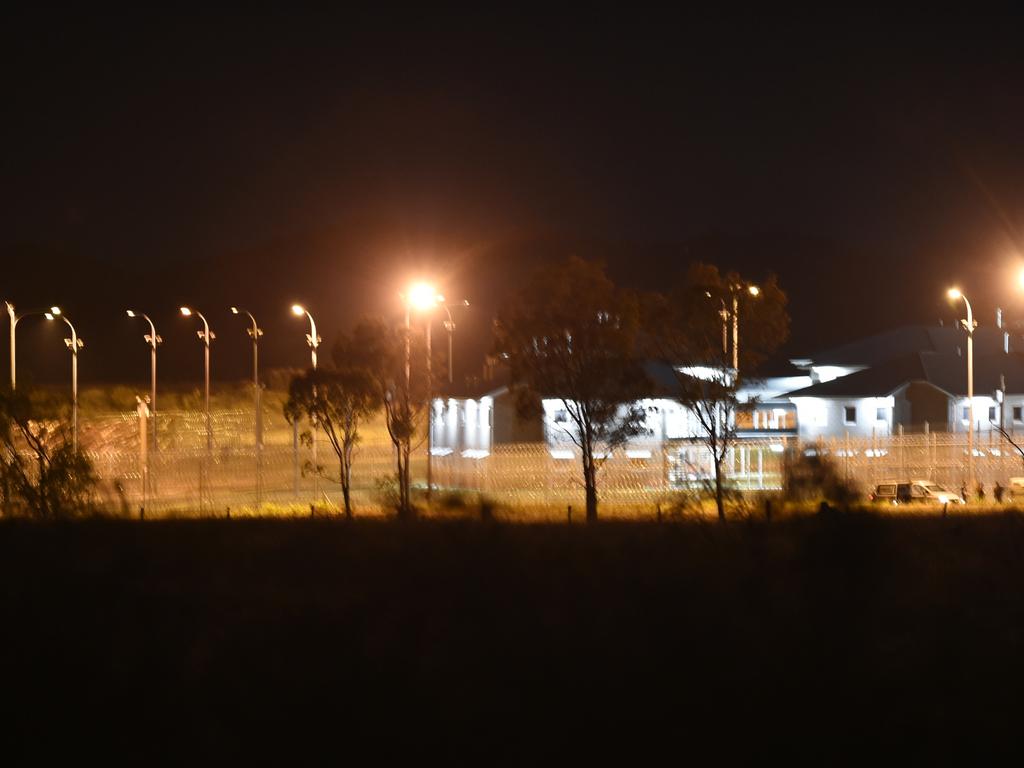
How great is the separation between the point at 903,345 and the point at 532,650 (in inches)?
2400

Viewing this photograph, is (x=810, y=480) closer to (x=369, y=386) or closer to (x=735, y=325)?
(x=735, y=325)

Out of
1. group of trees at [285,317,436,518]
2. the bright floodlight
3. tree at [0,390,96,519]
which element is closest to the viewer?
tree at [0,390,96,519]

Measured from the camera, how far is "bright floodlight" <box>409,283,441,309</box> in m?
27.2

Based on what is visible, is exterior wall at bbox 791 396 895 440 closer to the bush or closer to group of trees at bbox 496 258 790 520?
group of trees at bbox 496 258 790 520

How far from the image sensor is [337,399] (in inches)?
1053

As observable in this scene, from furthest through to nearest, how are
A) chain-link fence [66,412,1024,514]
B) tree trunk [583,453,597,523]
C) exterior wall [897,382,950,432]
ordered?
exterior wall [897,382,950,432] → chain-link fence [66,412,1024,514] → tree trunk [583,453,597,523]

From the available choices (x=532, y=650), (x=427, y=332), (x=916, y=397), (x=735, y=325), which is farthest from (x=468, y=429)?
(x=532, y=650)

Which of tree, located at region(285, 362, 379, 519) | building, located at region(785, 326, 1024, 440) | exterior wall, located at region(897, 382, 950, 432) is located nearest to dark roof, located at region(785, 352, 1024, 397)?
building, located at region(785, 326, 1024, 440)

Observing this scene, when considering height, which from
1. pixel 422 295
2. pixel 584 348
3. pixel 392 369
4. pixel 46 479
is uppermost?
pixel 422 295

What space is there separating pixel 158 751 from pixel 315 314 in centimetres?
11981

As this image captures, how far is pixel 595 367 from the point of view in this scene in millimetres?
23891

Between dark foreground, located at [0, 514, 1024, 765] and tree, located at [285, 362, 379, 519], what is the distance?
11.7 meters

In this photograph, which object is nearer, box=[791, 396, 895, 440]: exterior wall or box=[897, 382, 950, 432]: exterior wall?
box=[897, 382, 950, 432]: exterior wall

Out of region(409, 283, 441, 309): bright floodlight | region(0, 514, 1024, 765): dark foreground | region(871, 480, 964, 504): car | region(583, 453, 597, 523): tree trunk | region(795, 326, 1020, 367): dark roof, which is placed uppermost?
region(795, 326, 1020, 367): dark roof
